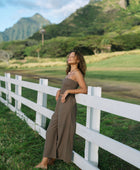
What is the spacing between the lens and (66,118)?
3.22 m

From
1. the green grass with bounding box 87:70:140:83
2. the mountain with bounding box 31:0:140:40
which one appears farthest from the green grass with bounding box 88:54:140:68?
the mountain with bounding box 31:0:140:40

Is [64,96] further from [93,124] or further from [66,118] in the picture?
[93,124]

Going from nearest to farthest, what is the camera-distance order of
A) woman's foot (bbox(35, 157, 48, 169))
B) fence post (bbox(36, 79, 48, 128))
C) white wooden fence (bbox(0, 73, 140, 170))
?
white wooden fence (bbox(0, 73, 140, 170)) < woman's foot (bbox(35, 157, 48, 169)) < fence post (bbox(36, 79, 48, 128))

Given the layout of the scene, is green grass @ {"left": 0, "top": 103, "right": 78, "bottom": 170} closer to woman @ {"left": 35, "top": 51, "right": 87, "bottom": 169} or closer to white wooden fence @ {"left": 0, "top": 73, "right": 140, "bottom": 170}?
woman @ {"left": 35, "top": 51, "right": 87, "bottom": 169}

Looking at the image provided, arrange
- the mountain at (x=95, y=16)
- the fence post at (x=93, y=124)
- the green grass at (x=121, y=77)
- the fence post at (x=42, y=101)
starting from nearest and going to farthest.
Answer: the fence post at (x=93, y=124) → the fence post at (x=42, y=101) → the green grass at (x=121, y=77) → the mountain at (x=95, y=16)

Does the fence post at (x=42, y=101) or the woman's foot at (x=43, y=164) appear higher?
the fence post at (x=42, y=101)

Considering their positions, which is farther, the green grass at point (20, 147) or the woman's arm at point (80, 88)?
the green grass at point (20, 147)

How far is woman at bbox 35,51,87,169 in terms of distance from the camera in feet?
10.6

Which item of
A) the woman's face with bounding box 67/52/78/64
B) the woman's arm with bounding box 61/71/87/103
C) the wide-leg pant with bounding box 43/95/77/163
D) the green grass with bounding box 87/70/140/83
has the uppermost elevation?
the woman's face with bounding box 67/52/78/64

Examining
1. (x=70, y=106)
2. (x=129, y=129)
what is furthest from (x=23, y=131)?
(x=129, y=129)

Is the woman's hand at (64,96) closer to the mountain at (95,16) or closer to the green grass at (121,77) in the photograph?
the green grass at (121,77)

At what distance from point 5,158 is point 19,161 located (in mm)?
320

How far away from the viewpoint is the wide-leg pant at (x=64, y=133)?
3.23m

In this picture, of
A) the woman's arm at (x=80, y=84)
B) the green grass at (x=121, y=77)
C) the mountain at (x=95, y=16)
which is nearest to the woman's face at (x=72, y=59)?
the woman's arm at (x=80, y=84)
